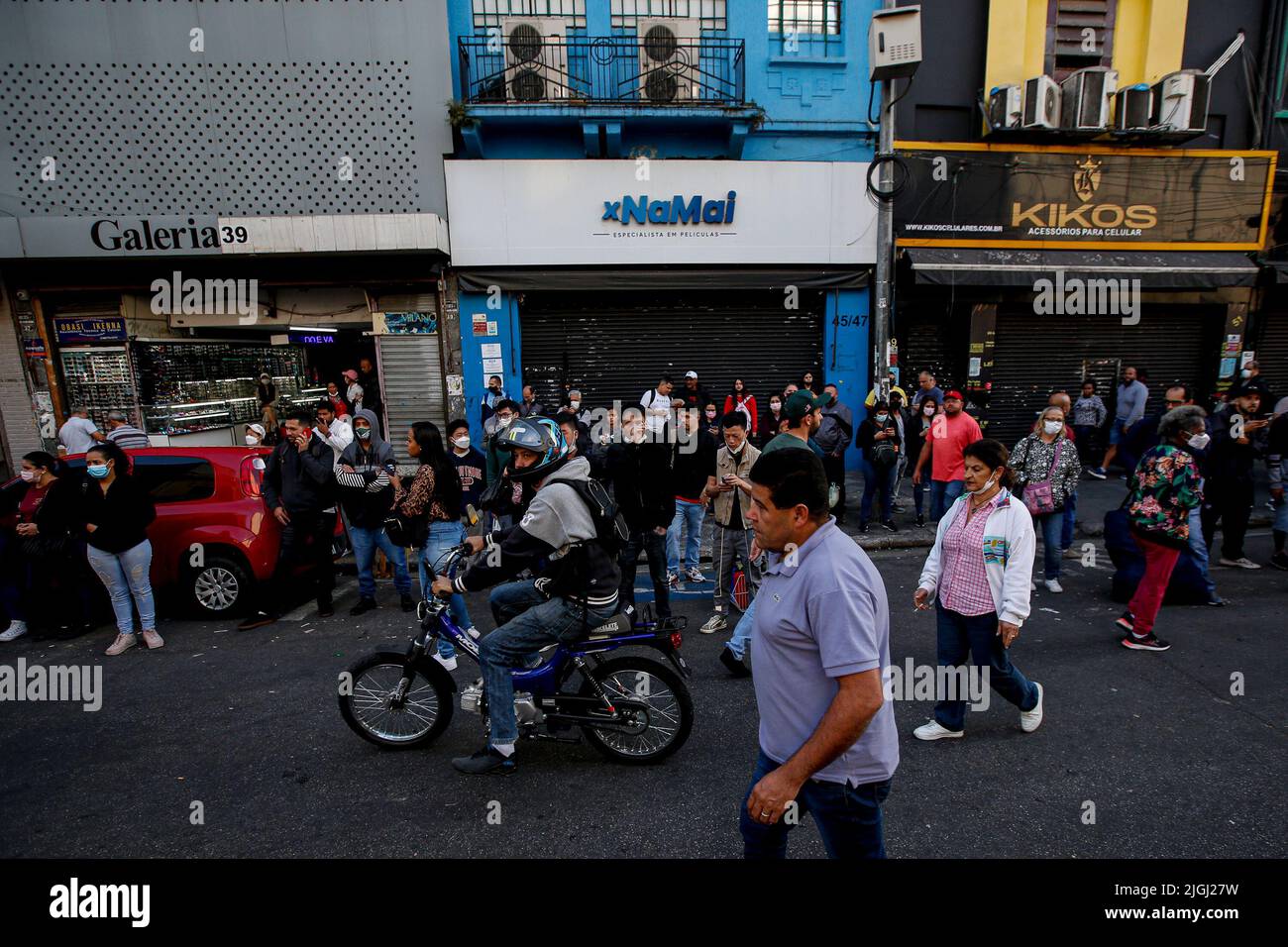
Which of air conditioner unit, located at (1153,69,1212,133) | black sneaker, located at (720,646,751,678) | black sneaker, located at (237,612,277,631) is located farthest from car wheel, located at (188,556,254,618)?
air conditioner unit, located at (1153,69,1212,133)

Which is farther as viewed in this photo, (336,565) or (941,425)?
(336,565)

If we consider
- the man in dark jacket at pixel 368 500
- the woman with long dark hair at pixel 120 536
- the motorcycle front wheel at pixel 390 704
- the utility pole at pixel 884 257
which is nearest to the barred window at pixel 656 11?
the utility pole at pixel 884 257

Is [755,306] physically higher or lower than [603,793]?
higher

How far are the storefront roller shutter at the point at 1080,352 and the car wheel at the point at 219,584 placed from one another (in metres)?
12.8

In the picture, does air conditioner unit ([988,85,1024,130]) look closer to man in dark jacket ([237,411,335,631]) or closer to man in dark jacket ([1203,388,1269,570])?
man in dark jacket ([1203,388,1269,570])

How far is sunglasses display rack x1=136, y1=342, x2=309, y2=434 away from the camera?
1188cm

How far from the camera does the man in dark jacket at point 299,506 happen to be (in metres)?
6.08

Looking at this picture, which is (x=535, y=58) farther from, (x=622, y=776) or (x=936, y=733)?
(x=936, y=733)

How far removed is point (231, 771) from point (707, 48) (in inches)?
483

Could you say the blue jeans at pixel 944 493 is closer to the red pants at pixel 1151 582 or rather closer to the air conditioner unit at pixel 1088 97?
the red pants at pixel 1151 582

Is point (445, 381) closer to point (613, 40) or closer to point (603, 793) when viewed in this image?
point (613, 40)

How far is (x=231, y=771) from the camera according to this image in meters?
3.76
